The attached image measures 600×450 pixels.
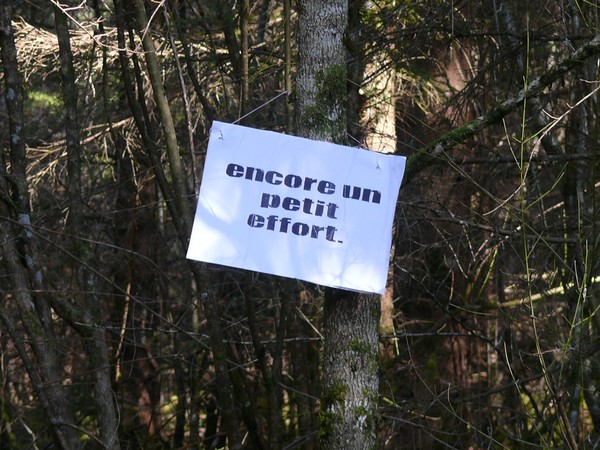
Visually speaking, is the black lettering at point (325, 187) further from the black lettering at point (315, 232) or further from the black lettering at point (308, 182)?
the black lettering at point (315, 232)

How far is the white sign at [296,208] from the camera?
3078 millimetres

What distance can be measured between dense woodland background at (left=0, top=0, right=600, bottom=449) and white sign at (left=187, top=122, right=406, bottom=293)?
19.1 inches

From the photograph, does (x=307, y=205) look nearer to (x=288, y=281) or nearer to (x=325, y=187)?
(x=325, y=187)

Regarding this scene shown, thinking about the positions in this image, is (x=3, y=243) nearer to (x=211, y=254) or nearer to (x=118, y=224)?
(x=211, y=254)

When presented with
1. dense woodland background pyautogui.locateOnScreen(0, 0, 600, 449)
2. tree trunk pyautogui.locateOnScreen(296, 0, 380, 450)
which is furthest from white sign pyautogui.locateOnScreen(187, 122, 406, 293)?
dense woodland background pyautogui.locateOnScreen(0, 0, 600, 449)

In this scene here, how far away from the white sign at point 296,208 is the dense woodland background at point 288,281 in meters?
0.49

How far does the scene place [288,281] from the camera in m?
4.62

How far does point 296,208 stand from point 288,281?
5.02 ft

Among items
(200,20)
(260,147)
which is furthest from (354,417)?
(200,20)

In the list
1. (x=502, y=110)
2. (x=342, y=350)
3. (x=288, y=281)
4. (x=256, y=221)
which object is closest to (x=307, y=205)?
(x=256, y=221)

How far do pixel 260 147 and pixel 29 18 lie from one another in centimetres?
633

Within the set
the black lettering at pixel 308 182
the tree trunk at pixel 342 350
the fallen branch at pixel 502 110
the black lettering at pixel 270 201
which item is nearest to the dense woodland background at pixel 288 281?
the fallen branch at pixel 502 110

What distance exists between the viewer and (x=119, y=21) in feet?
16.0

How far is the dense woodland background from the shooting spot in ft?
14.7
